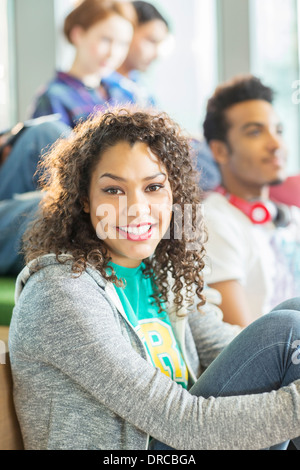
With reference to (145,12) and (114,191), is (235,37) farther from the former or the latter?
(114,191)

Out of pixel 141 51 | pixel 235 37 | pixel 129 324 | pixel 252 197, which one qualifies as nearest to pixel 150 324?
pixel 129 324

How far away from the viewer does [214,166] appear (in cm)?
193

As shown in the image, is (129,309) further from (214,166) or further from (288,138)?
(288,138)

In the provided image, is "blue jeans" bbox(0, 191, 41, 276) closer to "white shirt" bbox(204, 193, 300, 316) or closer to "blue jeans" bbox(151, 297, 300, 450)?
"white shirt" bbox(204, 193, 300, 316)

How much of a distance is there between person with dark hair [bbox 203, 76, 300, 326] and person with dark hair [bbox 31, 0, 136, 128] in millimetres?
617

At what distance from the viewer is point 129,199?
948 millimetres

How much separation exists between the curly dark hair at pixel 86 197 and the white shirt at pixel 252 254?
0.71 feet

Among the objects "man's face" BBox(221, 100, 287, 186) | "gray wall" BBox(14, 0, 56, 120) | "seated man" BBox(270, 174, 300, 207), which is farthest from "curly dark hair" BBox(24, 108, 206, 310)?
"gray wall" BBox(14, 0, 56, 120)

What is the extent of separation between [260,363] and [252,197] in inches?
31.2

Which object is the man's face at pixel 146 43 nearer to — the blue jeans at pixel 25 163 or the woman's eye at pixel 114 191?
the blue jeans at pixel 25 163

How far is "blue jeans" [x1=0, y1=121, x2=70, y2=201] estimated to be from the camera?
1649mm

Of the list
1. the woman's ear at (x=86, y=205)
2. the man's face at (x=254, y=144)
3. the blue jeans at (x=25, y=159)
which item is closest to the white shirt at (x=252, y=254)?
the man's face at (x=254, y=144)

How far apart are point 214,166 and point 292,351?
1118 mm

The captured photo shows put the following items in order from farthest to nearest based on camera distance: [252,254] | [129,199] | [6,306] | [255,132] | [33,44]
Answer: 1. [33,44]
2. [255,132]
3. [252,254]
4. [6,306]
5. [129,199]
